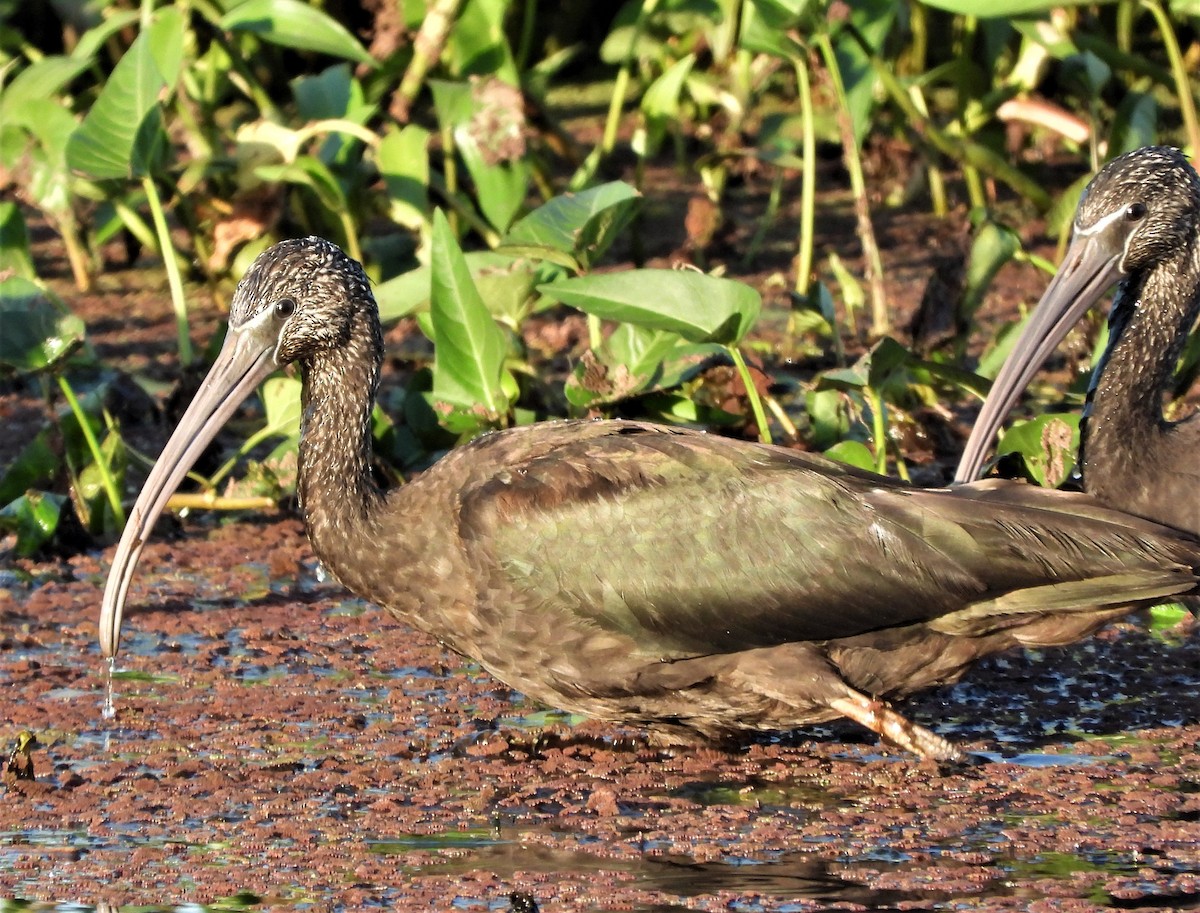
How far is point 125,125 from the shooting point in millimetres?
7043

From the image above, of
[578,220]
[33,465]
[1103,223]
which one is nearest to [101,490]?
[33,465]

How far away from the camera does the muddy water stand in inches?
162

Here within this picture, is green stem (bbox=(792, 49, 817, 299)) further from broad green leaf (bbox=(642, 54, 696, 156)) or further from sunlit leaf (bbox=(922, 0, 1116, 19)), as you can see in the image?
broad green leaf (bbox=(642, 54, 696, 156))

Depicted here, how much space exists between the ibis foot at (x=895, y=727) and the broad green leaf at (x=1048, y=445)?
1597 millimetres

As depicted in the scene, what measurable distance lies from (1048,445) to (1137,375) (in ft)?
2.68

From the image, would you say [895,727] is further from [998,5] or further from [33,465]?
[998,5]

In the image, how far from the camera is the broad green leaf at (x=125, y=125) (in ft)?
Answer: 22.7

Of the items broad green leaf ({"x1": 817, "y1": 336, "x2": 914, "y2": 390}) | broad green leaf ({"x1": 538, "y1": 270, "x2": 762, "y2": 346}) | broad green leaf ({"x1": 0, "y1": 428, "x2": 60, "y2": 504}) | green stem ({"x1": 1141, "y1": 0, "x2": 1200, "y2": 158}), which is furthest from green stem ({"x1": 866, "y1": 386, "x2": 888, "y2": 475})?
broad green leaf ({"x1": 0, "y1": 428, "x2": 60, "y2": 504})

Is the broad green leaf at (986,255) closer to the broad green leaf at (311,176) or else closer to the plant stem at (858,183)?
the plant stem at (858,183)

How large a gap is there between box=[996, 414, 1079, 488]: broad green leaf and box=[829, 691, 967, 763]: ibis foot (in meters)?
1.60

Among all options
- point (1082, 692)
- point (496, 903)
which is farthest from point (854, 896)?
point (1082, 692)

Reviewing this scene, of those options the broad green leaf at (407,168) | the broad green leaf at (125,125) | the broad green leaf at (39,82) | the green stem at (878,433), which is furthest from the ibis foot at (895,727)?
the broad green leaf at (39,82)

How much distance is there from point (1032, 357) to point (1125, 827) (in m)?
1.64

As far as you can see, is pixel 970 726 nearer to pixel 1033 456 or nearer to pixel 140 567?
pixel 1033 456
